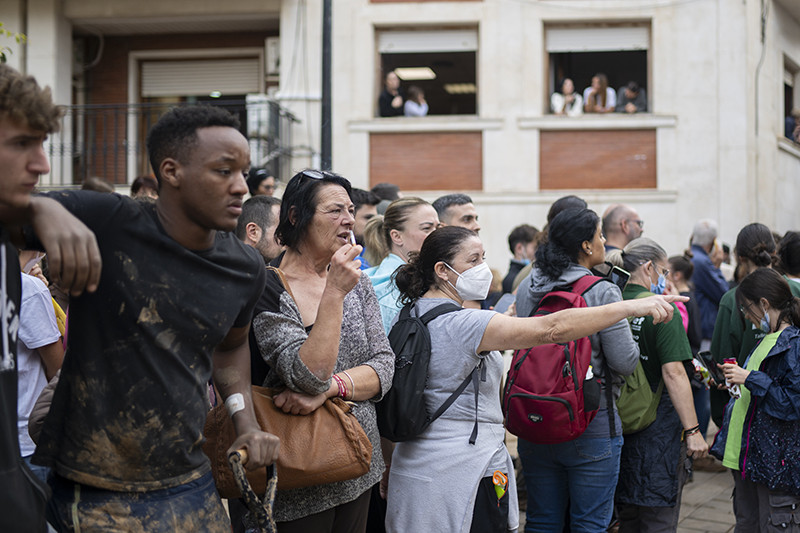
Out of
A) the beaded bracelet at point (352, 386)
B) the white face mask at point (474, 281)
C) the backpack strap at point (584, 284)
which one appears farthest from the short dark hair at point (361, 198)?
the beaded bracelet at point (352, 386)

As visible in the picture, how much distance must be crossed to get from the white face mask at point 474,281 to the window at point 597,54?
10409mm

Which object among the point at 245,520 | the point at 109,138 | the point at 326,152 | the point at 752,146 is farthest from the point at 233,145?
the point at 109,138

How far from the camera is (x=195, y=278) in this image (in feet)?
8.13

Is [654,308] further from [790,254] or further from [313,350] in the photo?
[790,254]

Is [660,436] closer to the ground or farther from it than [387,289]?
closer to the ground

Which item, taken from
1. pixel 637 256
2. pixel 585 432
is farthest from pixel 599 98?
pixel 585 432

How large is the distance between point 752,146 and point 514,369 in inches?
422

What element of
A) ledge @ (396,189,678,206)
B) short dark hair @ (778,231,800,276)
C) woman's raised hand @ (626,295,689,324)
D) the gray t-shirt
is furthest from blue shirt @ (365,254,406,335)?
ledge @ (396,189,678,206)

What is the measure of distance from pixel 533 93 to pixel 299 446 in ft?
37.6

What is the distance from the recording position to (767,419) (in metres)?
4.84

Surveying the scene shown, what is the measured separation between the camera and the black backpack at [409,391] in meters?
3.78

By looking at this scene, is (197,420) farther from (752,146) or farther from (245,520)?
(752,146)

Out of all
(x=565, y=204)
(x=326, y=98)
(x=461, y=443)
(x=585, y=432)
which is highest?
(x=326, y=98)

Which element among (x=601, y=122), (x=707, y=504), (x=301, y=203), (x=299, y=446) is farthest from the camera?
(x=601, y=122)
